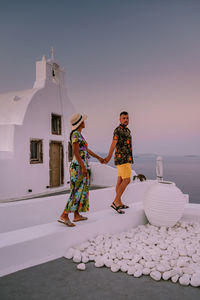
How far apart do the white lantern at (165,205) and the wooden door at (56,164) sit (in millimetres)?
7637

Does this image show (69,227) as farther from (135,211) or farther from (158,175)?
(158,175)

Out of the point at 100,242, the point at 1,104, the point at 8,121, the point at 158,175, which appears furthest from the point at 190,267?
the point at 1,104

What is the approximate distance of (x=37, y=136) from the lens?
420 inches

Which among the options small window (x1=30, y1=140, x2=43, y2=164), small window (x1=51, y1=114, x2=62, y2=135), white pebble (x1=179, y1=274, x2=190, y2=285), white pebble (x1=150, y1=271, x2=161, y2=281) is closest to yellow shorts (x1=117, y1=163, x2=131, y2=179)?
white pebble (x1=150, y1=271, x2=161, y2=281)

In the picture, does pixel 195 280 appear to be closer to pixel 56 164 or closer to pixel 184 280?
pixel 184 280

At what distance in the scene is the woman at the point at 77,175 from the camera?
3574 mm

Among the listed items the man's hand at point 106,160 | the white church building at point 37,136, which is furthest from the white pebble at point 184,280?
the white church building at point 37,136

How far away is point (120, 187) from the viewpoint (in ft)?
14.8

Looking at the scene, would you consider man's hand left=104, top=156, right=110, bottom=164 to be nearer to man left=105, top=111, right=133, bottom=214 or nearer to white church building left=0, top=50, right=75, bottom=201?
man left=105, top=111, right=133, bottom=214

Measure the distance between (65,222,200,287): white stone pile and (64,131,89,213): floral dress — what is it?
51 centimetres

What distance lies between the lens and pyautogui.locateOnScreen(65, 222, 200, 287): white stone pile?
2.81 meters

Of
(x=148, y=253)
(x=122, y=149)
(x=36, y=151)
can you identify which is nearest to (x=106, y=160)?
(x=122, y=149)

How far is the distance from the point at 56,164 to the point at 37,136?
1.78 metres

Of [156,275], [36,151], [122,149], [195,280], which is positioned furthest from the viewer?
[36,151]
